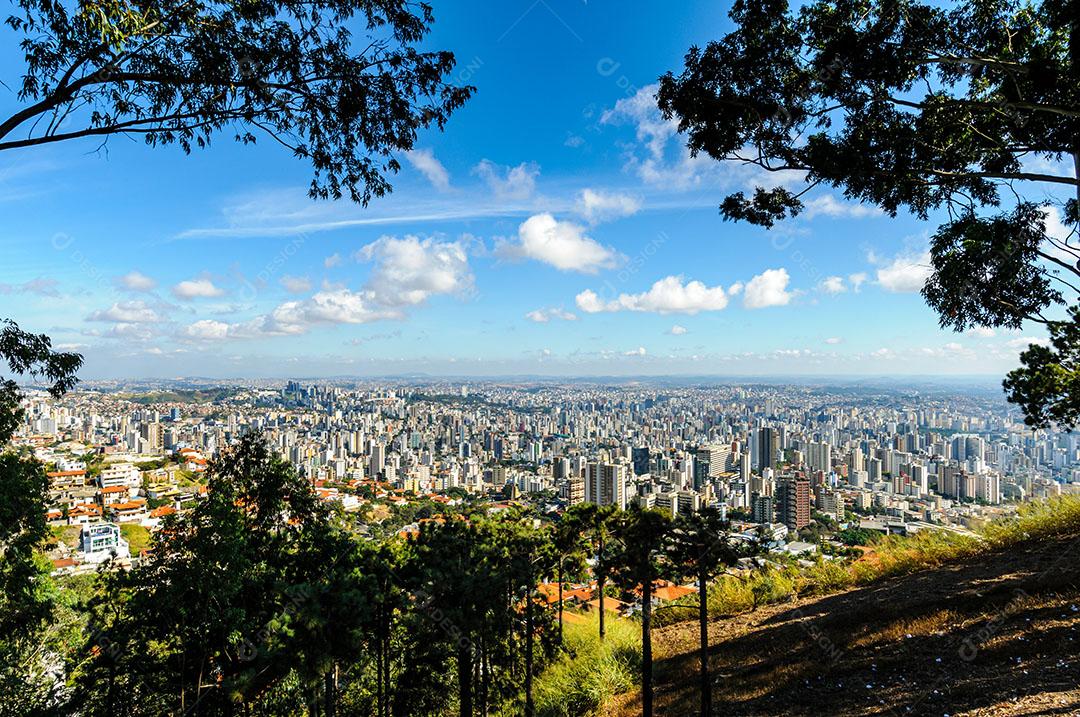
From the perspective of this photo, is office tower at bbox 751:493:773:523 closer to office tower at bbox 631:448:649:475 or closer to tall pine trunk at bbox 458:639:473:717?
office tower at bbox 631:448:649:475

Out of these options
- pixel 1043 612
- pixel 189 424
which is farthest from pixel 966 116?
pixel 189 424

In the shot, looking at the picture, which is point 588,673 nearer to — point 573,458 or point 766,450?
point 573,458

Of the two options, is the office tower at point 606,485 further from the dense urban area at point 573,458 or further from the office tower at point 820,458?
the office tower at point 820,458

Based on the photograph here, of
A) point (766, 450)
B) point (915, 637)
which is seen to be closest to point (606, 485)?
point (915, 637)

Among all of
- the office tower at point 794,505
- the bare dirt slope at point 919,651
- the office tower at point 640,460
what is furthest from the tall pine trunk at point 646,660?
the office tower at point 640,460

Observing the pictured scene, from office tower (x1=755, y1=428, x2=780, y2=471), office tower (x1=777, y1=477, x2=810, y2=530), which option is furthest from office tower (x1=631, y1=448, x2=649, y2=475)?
office tower (x1=777, y1=477, x2=810, y2=530)
